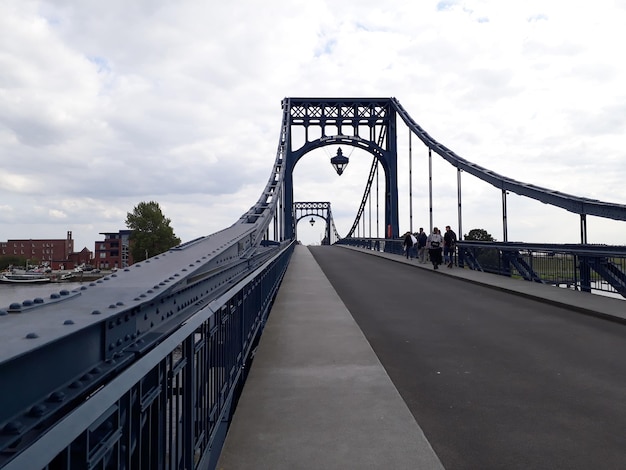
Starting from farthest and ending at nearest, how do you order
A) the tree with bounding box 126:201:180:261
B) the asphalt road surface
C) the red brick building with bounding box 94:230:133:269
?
the tree with bounding box 126:201:180:261 < the red brick building with bounding box 94:230:133:269 < the asphalt road surface

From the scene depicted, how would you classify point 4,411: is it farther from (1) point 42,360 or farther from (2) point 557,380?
(2) point 557,380

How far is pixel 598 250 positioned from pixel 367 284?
606 centimetres

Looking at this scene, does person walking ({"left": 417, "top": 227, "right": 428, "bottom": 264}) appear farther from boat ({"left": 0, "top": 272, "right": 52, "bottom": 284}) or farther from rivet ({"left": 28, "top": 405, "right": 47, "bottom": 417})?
rivet ({"left": 28, "top": 405, "right": 47, "bottom": 417})

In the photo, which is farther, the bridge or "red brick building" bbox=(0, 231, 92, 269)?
"red brick building" bbox=(0, 231, 92, 269)

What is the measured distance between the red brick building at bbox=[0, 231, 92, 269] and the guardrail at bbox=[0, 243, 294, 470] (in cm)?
1170

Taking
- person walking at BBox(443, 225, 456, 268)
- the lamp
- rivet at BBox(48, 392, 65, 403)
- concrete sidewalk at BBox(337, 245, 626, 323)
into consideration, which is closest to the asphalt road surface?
concrete sidewalk at BBox(337, 245, 626, 323)

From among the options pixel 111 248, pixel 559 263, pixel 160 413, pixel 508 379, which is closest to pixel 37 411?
pixel 160 413

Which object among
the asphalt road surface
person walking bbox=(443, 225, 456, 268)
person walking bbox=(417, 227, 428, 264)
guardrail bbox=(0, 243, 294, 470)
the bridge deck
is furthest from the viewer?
person walking bbox=(417, 227, 428, 264)

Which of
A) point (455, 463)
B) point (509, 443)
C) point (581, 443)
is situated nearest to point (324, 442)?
point (455, 463)

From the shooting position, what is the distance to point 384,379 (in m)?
4.92

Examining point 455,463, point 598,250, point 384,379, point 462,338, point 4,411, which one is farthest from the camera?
point 598,250

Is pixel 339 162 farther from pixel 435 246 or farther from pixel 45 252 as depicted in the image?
pixel 45 252

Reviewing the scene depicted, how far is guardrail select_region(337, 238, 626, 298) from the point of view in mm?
10484

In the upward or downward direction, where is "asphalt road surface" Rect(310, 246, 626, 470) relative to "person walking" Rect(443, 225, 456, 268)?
downward
